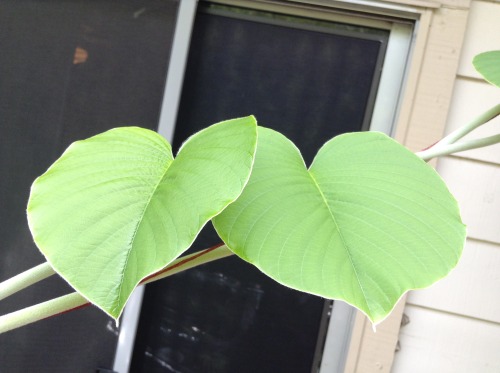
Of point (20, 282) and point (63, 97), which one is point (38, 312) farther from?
point (63, 97)

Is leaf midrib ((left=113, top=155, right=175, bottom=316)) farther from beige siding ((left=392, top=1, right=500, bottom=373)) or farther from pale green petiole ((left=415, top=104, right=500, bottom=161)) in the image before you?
beige siding ((left=392, top=1, right=500, bottom=373))

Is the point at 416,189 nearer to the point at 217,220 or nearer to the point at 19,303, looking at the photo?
the point at 217,220

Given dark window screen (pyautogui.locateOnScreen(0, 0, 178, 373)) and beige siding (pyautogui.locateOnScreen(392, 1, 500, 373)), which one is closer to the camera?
beige siding (pyautogui.locateOnScreen(392, 1, 500, 373))

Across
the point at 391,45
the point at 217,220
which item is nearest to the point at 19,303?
the point at 391,45

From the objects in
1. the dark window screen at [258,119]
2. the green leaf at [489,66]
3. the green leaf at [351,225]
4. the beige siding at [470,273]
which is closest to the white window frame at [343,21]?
the dark window screen at [258,119]

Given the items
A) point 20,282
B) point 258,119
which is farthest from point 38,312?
point 258,119

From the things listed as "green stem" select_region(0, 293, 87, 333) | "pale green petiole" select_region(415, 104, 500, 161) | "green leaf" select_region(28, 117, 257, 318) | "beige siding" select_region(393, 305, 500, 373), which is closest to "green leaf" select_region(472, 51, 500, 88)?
"pale green petiole" select_region(415, 104, 500, 161)
